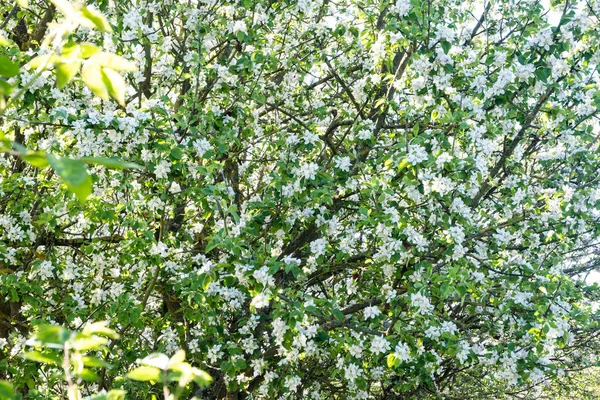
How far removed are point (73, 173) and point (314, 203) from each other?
11.6 feet

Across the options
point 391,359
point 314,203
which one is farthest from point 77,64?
point 391,359

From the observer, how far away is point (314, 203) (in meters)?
4.30

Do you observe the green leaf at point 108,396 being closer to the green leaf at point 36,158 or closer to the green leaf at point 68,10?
the green leaf at point 36,158

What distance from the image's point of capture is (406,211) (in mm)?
4719

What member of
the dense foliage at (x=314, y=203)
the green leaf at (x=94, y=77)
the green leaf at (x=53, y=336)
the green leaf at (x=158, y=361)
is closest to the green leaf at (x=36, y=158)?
the green leaf at (x=94, y=77)

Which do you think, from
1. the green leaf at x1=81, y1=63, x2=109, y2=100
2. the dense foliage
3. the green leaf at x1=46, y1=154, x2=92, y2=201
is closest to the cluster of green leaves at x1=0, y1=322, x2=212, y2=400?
the green leaf at x1=46, y1=154, x2=92, y2=201

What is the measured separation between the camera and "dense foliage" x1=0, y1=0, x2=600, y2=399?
4078 millimetres

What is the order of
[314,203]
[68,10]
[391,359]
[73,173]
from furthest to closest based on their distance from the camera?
[314,203], [391,359], [68,10], [73,173]

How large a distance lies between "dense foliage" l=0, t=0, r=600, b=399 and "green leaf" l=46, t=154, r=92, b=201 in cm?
283

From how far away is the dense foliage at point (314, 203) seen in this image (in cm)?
408

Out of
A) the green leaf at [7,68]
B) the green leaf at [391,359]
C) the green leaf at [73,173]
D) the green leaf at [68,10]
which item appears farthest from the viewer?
the green leaf at [391,359]

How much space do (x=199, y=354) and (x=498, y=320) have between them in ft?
7.59

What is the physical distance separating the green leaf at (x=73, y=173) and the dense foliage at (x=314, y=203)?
9.29ft

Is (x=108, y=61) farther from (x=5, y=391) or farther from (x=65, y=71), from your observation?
(x=5, y=391)
